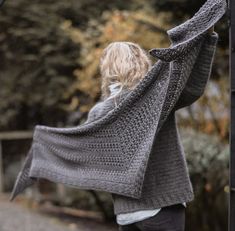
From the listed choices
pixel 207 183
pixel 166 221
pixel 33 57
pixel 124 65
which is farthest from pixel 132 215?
pixel 33 57

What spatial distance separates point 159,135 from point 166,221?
41 cm

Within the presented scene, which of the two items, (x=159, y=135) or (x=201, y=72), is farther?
(x=159, y=135)

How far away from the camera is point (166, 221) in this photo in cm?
298

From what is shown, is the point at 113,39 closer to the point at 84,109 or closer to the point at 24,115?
the point at 84,109

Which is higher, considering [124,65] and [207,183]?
[124,65]

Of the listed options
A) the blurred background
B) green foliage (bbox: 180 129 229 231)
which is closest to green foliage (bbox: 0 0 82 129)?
the blurred background

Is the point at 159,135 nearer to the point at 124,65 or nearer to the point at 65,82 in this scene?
the point at 124,65

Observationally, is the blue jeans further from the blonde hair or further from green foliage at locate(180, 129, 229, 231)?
green foliage at locate(180, 129, 229, 231)

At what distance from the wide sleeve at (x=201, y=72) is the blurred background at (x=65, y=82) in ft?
10.5

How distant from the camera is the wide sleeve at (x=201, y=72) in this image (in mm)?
2850

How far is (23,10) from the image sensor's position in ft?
28.3

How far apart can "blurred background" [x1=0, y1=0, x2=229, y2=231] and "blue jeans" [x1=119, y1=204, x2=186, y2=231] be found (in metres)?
3.12

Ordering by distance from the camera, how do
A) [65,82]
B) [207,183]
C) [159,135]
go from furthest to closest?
[65,82]
[207,183]
[159,135]

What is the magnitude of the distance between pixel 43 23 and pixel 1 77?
110 cm
